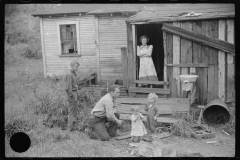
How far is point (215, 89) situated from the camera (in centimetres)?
792

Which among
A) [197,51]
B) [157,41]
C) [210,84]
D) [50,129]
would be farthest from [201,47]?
[50,129]

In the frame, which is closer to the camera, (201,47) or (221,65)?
(221,65)

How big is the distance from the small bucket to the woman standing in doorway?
218cm

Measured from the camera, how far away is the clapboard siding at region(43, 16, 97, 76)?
13.4 meters

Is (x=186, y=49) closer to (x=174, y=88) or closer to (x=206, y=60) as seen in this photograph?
(x=206, y=60)

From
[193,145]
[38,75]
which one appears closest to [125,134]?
[193,145]

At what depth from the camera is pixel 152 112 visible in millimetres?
6637

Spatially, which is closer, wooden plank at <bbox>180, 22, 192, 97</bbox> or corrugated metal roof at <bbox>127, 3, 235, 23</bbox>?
corrugated metal roof at <bbox>127, 3, 235, 23</bbox>

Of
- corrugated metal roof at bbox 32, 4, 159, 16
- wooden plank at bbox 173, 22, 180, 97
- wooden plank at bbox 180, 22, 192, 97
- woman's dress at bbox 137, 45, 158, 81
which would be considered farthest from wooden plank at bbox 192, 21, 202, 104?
corrugated metal roof at bbox 32, 4, 159, 16

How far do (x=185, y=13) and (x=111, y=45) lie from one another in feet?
17.5

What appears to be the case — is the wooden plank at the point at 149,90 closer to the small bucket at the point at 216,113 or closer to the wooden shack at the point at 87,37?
the small bucket at the point at 216,113

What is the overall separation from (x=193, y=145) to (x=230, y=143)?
0.99m

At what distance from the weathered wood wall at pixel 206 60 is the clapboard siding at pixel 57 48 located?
19.5ft

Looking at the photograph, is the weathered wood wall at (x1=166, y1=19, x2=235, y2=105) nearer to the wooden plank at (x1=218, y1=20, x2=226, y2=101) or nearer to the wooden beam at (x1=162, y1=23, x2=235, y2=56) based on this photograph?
the wooden plank at (x1=218, y1=20, x2=226, y2=101)
